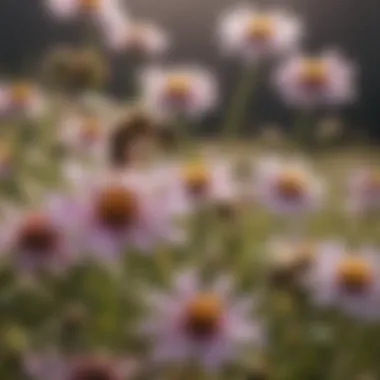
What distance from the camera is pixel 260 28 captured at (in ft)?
2.31

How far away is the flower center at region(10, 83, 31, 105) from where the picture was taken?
0.69 m

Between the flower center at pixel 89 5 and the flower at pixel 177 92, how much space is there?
0.06 m

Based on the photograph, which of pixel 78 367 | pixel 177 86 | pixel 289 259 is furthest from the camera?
pixel 177 86

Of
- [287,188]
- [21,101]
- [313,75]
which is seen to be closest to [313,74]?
[313,75]

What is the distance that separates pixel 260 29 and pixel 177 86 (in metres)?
0.07

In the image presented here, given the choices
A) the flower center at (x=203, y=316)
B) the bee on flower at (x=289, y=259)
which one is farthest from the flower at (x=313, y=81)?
the flower center at (x=203, y=316)

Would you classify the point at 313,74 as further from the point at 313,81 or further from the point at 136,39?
the point at 136,39

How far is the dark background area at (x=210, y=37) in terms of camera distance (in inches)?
29.8

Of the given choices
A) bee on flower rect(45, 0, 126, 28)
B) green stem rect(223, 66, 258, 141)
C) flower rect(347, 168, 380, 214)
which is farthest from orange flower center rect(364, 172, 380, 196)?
bee on flower rect(45, 0, 126, 28)

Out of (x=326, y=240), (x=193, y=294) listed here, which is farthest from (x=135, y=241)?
(x=326, y=240)

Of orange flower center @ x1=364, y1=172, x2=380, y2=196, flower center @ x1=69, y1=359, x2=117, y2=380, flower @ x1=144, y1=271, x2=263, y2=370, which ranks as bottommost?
flower center @ x1=69, y1=359, x2=117, y2=380

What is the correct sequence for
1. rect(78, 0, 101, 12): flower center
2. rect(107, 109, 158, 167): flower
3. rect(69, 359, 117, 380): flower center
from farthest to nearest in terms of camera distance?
rect(78, 0, 101, 12): flower center < rect(107, 109, 158, 167): flower < rect(69, 359, 117, 380): flower center

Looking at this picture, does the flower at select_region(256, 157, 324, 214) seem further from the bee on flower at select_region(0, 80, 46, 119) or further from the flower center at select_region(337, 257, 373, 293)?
the bee on flower at select_region(0, 80, 46, 119)

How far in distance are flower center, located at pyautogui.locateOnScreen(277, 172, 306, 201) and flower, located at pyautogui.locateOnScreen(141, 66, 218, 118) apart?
92 mm
